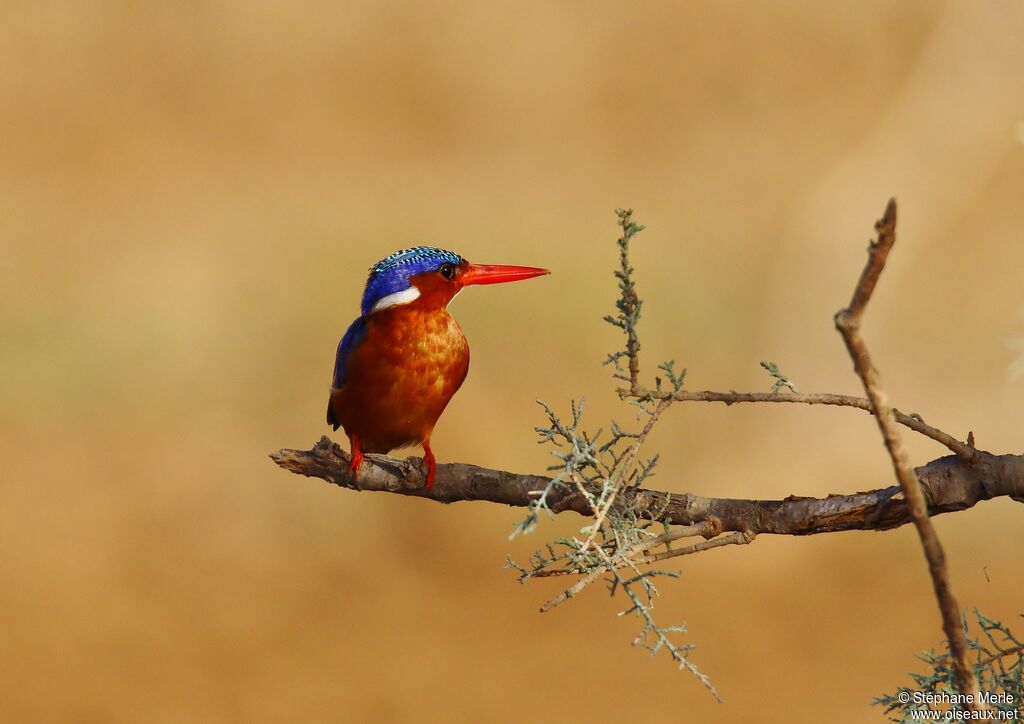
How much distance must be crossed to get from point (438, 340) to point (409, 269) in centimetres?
16

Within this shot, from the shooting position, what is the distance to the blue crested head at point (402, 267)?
2088 millimetres

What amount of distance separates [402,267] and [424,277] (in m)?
0.05

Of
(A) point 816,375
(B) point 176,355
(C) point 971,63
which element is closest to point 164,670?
(B) point 176,355

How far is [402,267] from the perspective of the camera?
2.09 m

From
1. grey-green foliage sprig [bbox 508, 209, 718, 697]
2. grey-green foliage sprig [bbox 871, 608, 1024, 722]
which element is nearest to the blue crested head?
grey-green foliage sprig [bbox 508, 209, 718, 697]

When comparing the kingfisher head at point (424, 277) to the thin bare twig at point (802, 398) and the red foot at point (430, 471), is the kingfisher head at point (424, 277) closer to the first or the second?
the red foot at point (430, 471)

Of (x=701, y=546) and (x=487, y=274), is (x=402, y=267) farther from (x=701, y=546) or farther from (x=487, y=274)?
(x=701, y=546)

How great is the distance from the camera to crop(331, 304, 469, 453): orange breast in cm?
216

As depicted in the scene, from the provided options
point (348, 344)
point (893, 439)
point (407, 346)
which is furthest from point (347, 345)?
point (893, 439)

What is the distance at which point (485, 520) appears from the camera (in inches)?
290

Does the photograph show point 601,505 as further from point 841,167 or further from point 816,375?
point 841,167

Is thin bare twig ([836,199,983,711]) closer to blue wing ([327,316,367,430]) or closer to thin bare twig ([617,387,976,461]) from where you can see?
thin bare twig ([617,387,976,461])

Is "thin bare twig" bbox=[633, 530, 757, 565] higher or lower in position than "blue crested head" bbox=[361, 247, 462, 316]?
lower

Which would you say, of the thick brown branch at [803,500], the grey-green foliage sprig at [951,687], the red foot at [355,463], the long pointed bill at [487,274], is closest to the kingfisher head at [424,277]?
the long pointed bill at [487,274]
